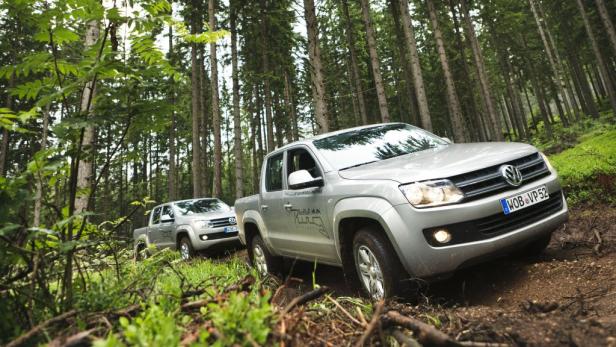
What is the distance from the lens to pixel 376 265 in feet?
11.5

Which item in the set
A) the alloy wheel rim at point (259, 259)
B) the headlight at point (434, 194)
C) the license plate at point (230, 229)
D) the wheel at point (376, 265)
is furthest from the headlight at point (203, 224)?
the headlight at point (434, 194)

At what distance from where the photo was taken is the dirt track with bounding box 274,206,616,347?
1984 millimetres

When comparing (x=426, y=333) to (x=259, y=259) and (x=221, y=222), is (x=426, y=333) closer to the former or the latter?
(x=259, y=259)

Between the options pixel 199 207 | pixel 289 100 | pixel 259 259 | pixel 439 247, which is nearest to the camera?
pixel 439 247

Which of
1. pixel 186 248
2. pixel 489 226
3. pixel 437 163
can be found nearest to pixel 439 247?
pixel 489 226

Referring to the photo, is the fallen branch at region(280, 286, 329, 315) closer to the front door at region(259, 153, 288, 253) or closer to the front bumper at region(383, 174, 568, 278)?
the front bumper at region(383, 174, 568, 278)

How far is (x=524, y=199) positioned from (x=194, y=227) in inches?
309

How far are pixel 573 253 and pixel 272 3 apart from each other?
59.5ft

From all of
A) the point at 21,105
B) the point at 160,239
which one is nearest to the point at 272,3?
the point at 160,239

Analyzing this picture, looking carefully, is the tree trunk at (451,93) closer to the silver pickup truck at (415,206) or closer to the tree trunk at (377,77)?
the tree trunk at (377,77)

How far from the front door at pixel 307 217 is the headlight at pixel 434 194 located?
1175mm

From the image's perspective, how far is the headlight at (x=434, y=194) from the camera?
3.13 metres

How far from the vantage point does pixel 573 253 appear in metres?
4.22

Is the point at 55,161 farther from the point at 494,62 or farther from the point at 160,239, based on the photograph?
the point at 494,62
